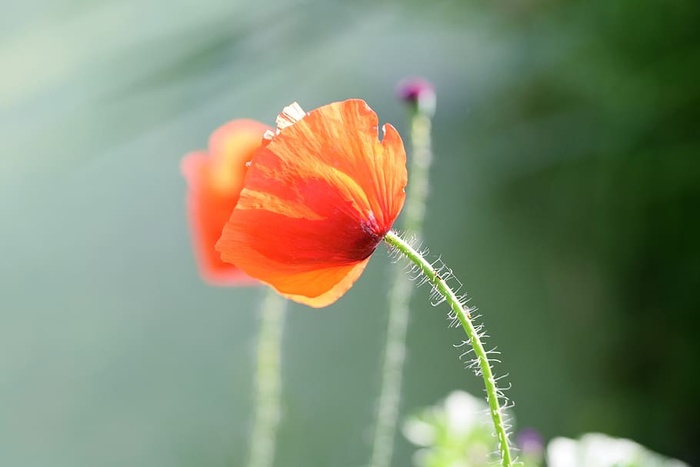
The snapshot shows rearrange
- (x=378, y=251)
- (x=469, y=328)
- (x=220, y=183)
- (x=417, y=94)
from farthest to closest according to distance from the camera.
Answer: (x=378, y=251) < (x=220, y=183) < (x=417, y=94) < (x=469, y=328)

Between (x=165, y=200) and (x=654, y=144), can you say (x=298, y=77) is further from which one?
(x=654, y=144)

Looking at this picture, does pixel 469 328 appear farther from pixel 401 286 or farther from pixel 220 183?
pixel 220 183

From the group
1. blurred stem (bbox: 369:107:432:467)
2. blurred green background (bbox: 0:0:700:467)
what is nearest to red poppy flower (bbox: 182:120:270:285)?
blurred stem (bbox: 369:107:432:467)

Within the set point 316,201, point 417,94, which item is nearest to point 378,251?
point 417,94

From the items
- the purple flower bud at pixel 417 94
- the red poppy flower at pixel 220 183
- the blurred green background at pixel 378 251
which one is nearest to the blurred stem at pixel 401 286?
the purple flower bud at pixel 417 94

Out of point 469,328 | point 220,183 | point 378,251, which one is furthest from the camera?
point 378,251

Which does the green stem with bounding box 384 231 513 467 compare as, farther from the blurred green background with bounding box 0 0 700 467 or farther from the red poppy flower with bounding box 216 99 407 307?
the blurred green background with bounding box 0 0 700 467

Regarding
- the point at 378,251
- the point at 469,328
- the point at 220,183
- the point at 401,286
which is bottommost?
the point at 469,328
